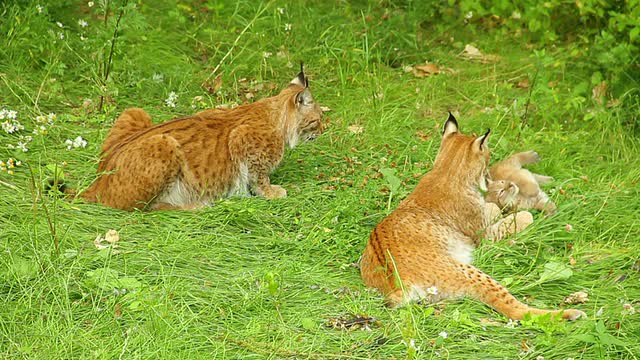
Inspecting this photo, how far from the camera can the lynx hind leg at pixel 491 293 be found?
5.62 m

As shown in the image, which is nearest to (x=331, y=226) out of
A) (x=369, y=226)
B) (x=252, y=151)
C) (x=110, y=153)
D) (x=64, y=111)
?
(x=369, y=226)

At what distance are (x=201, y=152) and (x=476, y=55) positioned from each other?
3.41m

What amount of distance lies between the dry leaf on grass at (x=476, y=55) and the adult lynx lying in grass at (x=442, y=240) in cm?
259

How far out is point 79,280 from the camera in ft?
18.8

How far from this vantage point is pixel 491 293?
574 centimetres

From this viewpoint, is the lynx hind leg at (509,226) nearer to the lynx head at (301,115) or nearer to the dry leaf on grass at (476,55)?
the lynx head at (301,115)

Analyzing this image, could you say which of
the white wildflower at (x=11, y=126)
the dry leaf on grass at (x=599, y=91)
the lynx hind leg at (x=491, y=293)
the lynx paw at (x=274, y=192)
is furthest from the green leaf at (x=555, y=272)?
the white wildflower at (x=11, y=126)

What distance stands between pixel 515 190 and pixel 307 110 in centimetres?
172

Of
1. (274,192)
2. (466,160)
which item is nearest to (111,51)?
(274,192)

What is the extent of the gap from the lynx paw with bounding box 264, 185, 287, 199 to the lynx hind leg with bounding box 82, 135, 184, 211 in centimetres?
73

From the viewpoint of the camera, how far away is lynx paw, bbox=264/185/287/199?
7250 mm

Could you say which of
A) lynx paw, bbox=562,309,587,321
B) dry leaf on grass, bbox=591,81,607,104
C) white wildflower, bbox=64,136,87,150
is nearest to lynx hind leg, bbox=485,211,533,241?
lynx paw, bbox=562,309,587,321

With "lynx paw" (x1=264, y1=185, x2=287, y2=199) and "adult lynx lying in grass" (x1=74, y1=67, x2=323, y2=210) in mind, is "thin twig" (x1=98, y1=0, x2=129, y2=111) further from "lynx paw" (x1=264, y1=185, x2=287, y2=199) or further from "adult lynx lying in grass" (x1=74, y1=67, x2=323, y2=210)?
"lynx paw" (x1=264, y1=185, x2=287, y2=199)

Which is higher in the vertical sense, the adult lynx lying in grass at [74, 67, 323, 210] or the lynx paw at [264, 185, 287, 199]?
the adult lynx lying in grass at [74, 67, 323, 210]
